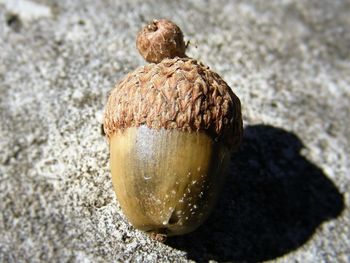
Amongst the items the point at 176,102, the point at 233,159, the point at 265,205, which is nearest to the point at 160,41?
the point at 176,102

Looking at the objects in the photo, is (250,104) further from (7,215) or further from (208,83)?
(7,215)

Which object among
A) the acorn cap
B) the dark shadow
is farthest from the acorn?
the dark shadow

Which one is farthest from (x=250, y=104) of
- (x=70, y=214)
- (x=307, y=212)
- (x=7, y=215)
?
(x=7, y=215)

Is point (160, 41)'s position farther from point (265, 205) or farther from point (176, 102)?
point (265, 205)

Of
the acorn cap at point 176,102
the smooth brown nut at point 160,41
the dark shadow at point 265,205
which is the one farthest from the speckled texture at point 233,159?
the acorn cap at point 176,102

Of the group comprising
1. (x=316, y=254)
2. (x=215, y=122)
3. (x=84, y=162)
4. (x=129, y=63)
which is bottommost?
(x=316, y=254)

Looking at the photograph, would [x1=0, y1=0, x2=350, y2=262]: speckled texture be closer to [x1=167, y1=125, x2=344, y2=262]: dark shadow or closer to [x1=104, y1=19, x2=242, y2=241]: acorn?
[x1=167, y1=125, x2=344, y2=262]: dark shadow

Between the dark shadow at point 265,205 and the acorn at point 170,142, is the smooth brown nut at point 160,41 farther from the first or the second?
the dark shadow at point 265,205
